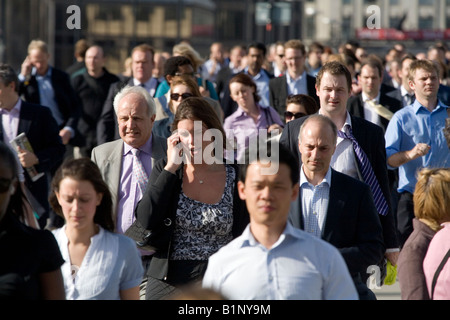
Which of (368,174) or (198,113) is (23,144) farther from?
(368,174)

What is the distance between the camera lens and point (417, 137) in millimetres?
8047

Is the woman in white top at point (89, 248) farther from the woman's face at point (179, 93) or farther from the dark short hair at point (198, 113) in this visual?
the woman's face at point (179, 93)

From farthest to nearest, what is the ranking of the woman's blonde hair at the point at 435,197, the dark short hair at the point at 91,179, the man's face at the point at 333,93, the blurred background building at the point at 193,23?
the blurred background building at the point at 193,23, the man's face at the point at 333,93, the woman's blonde hair at the point at 435,197, the dark short hair at the point at 91,179

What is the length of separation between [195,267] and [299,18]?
9170cm

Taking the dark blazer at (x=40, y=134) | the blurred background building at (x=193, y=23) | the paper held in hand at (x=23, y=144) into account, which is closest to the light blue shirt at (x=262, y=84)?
the dark blazer at (x=40, y=134)

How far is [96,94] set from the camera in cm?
1234

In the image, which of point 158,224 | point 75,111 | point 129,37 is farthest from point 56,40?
point 158,224

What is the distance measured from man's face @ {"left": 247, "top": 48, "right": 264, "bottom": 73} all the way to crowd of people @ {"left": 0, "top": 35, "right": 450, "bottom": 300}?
561 cm

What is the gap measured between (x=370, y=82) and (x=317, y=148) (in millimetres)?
4960

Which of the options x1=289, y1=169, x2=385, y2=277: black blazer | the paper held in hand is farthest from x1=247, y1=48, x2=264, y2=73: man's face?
x1=289, y1=169, x2=385, y2=277: black blazer

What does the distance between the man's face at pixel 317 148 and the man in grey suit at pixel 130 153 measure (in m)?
1.26

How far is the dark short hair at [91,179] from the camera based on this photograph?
456 cm

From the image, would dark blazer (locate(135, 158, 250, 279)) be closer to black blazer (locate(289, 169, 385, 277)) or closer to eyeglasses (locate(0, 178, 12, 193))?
black blazer (locate(289, 169, 385, 277))
